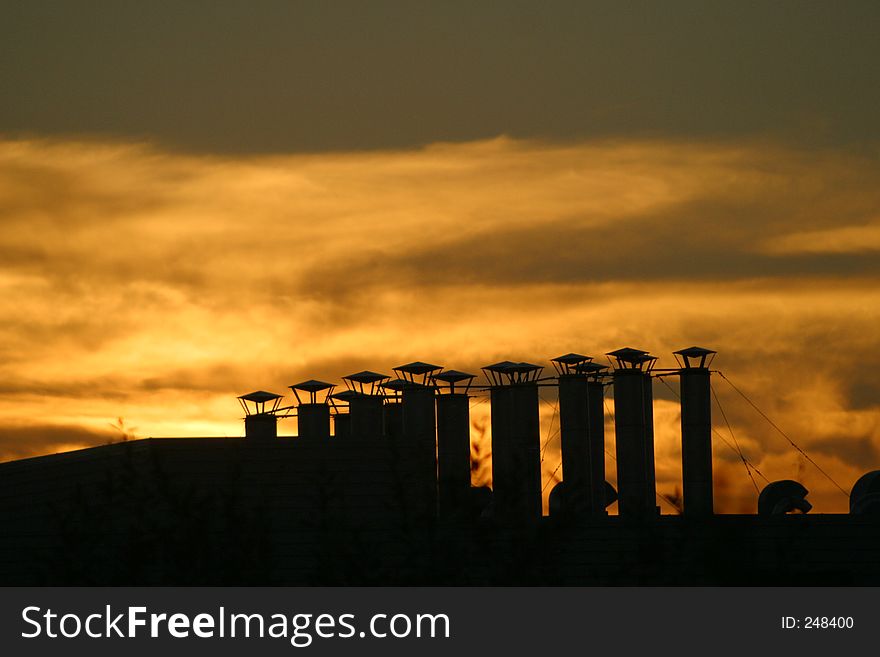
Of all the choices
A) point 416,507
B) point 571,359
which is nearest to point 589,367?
point 571,359

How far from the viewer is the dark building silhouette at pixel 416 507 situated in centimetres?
2078

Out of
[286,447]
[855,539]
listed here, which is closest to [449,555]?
[855,539]

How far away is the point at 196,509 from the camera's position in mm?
21562

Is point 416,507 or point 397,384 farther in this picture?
point 397,384

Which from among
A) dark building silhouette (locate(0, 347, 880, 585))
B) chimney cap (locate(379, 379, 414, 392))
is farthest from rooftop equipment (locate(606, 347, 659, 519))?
chimney cap (locate(379, 379, 414, 392))

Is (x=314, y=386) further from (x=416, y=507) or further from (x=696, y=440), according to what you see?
(x=416, y=507)

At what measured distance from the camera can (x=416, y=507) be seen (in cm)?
2511

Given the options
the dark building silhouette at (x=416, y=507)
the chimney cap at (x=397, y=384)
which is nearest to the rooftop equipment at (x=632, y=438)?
the dark building silhouette at (x=416, y=507)

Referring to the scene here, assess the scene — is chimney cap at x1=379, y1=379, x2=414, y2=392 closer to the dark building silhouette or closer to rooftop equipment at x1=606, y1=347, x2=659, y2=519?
the dark building silhouette
